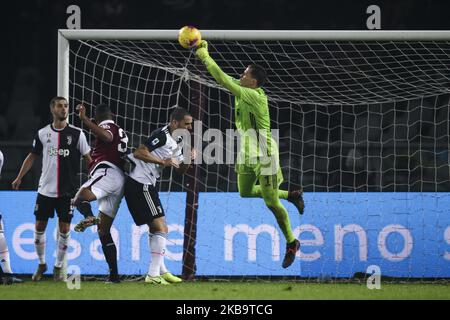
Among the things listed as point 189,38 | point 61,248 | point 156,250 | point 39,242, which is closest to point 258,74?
point 189,38

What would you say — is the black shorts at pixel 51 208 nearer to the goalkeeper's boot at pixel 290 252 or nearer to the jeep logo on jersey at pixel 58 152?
the jeep logo on jersey at pixel 58 152

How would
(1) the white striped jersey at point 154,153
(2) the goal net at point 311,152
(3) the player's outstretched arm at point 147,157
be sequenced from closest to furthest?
1. (3) the player's outstretched arm at point 147,157
2. (1) the white striped jersey at point 154,153
3. (2) the goal net at point 311,152

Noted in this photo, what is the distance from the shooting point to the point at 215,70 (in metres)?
9.50

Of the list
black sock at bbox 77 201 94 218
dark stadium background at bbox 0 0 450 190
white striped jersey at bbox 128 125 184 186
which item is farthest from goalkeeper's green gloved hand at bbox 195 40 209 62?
dark stadium background at bbox 0 0 450 190

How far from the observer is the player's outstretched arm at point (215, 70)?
9.51m

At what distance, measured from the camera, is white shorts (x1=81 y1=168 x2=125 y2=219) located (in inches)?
392

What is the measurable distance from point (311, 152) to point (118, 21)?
3065mm

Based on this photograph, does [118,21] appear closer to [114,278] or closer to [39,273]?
[39,273]

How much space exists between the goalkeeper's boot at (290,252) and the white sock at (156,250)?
120 centimetres

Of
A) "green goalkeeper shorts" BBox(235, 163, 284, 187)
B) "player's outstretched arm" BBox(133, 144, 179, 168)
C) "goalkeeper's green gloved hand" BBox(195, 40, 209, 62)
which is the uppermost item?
"goalkeeper's green gloved hand" BBox(195, 40, 209, 62)

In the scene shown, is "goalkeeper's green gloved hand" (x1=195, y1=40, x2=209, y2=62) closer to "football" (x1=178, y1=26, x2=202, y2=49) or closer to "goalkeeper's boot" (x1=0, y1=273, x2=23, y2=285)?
"football" (x1=178, y1=26, x2=202, y2=49)

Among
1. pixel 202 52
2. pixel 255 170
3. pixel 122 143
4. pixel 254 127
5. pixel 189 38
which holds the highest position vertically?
pixel 189 38

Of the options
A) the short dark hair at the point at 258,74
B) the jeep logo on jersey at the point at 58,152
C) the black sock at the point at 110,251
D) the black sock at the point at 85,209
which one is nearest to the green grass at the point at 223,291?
the black sock at the point at 110,251

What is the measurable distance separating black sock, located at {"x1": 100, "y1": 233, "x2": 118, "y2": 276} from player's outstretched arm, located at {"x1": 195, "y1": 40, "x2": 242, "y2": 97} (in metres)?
1.86
